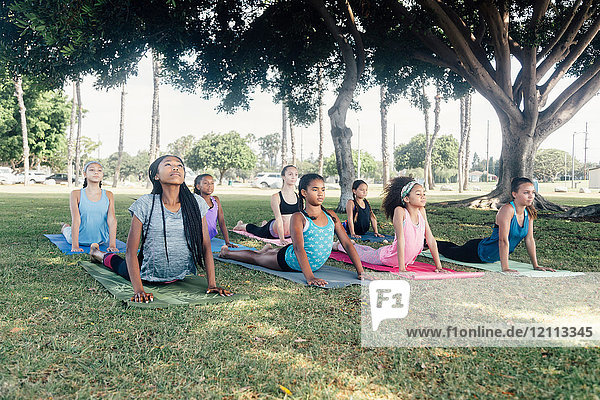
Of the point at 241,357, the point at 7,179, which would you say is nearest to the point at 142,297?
the point at 241,357

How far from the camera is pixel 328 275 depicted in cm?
571

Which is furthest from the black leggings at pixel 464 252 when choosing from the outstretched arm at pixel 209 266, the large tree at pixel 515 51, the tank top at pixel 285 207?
the large tree at pixel 515 51

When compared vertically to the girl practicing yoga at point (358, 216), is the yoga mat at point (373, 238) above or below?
below

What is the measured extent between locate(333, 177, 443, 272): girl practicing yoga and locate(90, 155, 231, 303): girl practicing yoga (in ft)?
7.97

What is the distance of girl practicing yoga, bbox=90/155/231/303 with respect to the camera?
4.62 metres

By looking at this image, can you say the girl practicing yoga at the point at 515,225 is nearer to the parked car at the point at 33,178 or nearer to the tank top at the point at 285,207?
the tank top at the point at 285,207

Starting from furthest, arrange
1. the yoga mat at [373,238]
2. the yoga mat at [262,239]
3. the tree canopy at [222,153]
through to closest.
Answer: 1. the tree canopy at [222,153]
2. the yoga mat at [373,238]
3. the yoga mat at [262,239]

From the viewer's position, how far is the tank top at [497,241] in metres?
6.16

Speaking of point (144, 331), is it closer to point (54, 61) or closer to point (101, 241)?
point (101, 241)

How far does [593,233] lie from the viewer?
10172mm

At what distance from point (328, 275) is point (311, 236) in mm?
601

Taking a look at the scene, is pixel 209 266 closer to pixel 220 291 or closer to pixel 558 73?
pixel 220 291

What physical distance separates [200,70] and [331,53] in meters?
5.08

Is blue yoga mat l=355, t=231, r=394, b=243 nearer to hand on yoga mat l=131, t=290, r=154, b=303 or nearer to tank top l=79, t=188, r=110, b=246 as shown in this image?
tank top l=79, t=188, r=110, b=246
